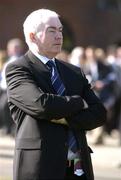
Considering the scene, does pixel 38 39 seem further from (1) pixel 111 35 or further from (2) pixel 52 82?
(1) pixel 111 35

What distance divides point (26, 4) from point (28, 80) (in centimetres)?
2595

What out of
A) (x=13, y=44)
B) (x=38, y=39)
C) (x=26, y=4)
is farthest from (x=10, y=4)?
(x=38, y=39)

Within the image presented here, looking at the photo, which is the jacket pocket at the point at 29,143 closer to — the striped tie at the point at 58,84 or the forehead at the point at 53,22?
the striped tie at the point at 58,84

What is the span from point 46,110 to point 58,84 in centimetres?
27

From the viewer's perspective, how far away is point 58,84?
15.6ft

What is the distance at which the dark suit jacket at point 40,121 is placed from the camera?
Answer: 15.0 ft

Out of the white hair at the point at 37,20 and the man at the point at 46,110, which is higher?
the white hair at the point at 37,20

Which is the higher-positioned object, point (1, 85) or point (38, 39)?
point (1, 85)

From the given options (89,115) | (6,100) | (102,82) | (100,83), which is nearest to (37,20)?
(89,115)

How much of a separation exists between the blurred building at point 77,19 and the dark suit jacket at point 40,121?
25.2 meters

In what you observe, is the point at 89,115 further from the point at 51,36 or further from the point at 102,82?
the point at 102,82

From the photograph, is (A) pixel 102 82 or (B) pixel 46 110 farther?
(A) pixel 102 82

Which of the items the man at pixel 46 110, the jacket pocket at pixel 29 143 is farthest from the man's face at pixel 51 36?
the jacket pocket at pixel 29 143

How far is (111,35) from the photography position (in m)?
31.2
